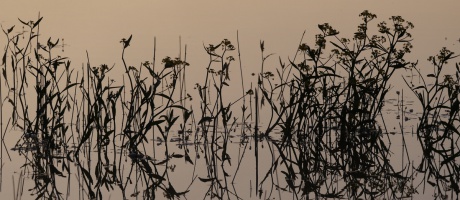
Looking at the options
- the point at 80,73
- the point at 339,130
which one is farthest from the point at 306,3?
the point at 339,130

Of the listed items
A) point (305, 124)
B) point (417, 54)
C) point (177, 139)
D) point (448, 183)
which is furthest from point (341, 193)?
point (417, 54)

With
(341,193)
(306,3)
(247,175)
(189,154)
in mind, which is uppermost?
(306,3)

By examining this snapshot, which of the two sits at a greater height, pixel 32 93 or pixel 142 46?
pixel 142 46

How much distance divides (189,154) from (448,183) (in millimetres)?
1657

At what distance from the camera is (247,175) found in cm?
604

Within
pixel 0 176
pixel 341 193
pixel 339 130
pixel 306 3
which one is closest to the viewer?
pixel 341 193

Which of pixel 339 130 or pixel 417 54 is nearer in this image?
pixel 339 130

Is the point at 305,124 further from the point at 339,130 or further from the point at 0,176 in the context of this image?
the point at 0,176

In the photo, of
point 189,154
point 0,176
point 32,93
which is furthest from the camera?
point 32,93

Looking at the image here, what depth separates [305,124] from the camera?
6883 millimetres

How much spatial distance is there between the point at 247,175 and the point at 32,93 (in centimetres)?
321

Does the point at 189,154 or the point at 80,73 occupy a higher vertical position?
the point at 80,73

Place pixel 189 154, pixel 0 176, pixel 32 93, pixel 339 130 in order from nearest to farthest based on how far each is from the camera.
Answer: pixel 0 176
pixel 189 154
pixel 339 130
pixel 32 93

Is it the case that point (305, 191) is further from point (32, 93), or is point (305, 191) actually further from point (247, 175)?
point (32, 93)
